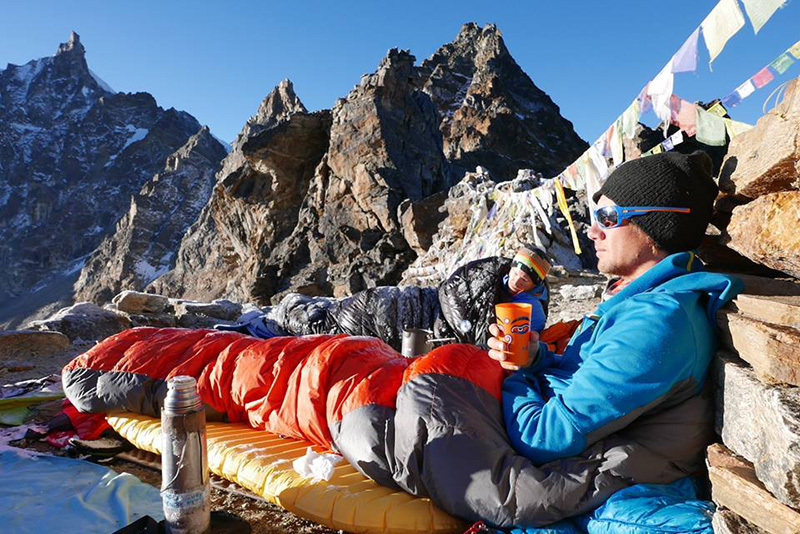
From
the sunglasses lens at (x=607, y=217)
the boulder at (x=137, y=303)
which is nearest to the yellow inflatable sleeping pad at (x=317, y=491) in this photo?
the sunglasses lens at (x=607, y=217)

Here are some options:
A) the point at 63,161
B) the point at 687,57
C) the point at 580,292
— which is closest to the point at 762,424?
the point at 687,57

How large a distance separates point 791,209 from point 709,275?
325 millimetres

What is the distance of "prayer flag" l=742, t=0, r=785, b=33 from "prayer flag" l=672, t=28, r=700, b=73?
1.33ft

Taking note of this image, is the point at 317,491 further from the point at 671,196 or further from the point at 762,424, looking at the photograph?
the point at 671,196

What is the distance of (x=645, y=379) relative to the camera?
1.15 m

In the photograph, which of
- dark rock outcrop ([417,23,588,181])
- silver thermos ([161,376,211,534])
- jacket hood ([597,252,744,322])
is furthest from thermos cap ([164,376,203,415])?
dark rock outcrop ([417,23,588,181])

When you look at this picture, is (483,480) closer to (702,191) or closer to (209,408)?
(702,191)

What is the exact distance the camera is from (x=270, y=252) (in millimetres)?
26719

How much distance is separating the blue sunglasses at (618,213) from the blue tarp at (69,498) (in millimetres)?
1838

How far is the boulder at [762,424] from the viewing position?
85 centimetres

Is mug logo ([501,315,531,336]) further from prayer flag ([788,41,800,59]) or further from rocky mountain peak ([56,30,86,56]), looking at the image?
rocky mountain peak ([56,30,86,56])

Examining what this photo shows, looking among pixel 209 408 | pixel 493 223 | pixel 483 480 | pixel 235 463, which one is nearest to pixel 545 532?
pixel 483 480

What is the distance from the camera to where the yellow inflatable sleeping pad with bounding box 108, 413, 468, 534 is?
136 centimetres

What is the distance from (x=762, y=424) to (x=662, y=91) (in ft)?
7.21
